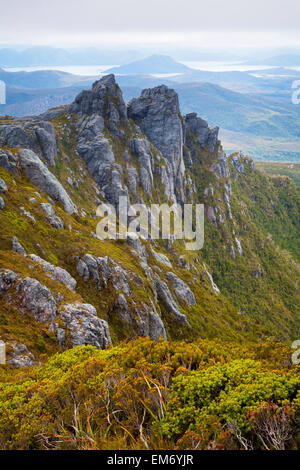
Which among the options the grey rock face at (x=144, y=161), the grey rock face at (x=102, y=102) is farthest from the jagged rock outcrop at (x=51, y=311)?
A: the grey rock face at (x=102, y=102)

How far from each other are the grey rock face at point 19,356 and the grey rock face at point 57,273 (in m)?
15.6

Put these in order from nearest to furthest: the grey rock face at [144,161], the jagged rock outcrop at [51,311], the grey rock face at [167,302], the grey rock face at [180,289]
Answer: the jagged rock outcrop at [51,311] < the grey rock face at [167,302] < the grey rock face at [180,289] < the grey rock face at [144,161]

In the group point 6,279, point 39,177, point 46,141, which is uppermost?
point 46,141

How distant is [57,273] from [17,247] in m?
7.62

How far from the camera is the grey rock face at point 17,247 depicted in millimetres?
44100

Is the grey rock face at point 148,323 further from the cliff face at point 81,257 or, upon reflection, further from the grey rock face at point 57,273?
the grey rock face at point 57,273

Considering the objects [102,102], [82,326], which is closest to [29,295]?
[82,326]

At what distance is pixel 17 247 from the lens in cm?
4441

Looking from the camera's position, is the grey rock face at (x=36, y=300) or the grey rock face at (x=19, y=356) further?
the grey rock face at (x=36, y=300)

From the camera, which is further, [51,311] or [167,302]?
[167,302]

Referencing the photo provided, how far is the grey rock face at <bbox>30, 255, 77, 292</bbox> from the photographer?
4434 cm

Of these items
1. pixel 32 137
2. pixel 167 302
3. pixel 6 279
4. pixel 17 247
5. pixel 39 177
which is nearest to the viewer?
pixel 6 279

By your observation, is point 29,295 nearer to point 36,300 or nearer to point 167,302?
point 36,300

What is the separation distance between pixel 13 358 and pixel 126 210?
115 m
